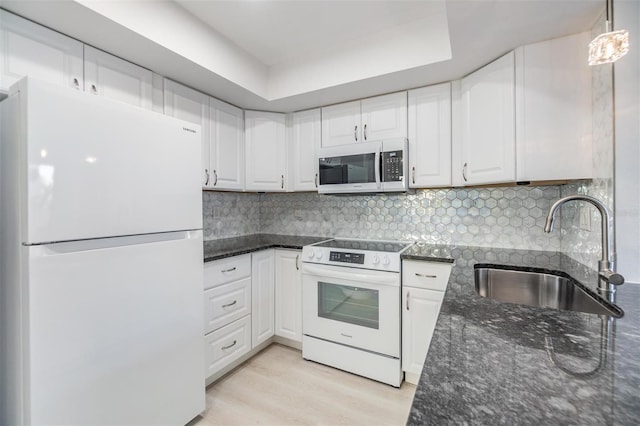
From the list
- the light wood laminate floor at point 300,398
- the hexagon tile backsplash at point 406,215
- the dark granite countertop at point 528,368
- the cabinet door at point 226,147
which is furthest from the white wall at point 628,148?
the cabinet door at point 226,147

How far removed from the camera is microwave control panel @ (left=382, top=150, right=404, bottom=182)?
2.19 meters

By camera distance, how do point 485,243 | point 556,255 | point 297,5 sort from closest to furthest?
point 297,5
point 556,255
point 485,243

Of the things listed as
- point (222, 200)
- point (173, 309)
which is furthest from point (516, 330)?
point (222, 200)

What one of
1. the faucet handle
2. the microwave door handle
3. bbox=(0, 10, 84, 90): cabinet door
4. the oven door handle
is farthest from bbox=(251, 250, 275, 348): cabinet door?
the faucet handle

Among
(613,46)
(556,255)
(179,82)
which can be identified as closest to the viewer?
(613,46)

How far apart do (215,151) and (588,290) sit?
2464 millimetres

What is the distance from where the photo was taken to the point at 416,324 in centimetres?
199

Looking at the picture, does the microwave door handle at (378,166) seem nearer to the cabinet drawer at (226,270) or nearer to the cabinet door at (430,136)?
the cabinet door at (430,136)

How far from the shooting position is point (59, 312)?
112 centimetres

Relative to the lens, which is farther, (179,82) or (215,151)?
(215,151)

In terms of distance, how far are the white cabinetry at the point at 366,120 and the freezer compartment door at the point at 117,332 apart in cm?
152

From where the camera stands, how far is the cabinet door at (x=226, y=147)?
2.36 m

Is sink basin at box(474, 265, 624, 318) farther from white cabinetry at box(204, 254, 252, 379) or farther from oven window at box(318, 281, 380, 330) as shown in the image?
white cabinetry at box(204, 254, 252, 379)

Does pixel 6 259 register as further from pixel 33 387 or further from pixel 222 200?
pixel 222 200
